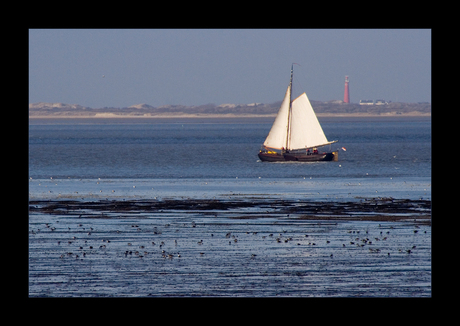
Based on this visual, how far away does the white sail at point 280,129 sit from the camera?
7675cm

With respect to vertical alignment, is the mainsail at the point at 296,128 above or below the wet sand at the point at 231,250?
above

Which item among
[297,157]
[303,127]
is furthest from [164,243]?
[303,127]

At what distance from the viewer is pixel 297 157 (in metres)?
73.8

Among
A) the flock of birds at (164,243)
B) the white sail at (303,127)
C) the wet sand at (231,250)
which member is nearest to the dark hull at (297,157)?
the white sail at (303,127)

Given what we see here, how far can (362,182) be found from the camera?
1827 inches

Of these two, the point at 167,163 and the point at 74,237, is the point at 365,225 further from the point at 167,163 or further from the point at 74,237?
the point at 167,163

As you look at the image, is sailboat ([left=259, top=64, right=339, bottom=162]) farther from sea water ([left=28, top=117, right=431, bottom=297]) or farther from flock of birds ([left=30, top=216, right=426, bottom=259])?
flock of birds ([left=30, top=216, right=426, bottom=259])

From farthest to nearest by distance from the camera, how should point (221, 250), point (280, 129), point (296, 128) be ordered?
point (296, 128) → point (280, 129) → point (221, 250)

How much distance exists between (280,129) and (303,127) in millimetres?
2390

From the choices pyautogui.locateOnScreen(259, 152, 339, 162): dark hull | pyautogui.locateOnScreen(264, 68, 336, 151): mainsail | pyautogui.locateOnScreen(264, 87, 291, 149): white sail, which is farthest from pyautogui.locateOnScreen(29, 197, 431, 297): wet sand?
pyautogui.locateOnScreen(264, 68, 336, 151): mainsail

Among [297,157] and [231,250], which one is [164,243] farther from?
[297,157]

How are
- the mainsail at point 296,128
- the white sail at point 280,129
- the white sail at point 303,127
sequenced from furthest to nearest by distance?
the white sail at point 303,127, the mainsail at point 296,128, the white sail at point 280,129

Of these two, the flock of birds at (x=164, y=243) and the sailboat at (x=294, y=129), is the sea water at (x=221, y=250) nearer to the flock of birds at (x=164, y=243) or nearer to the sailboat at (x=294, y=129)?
the flock of birds at (x=164, y=243)
